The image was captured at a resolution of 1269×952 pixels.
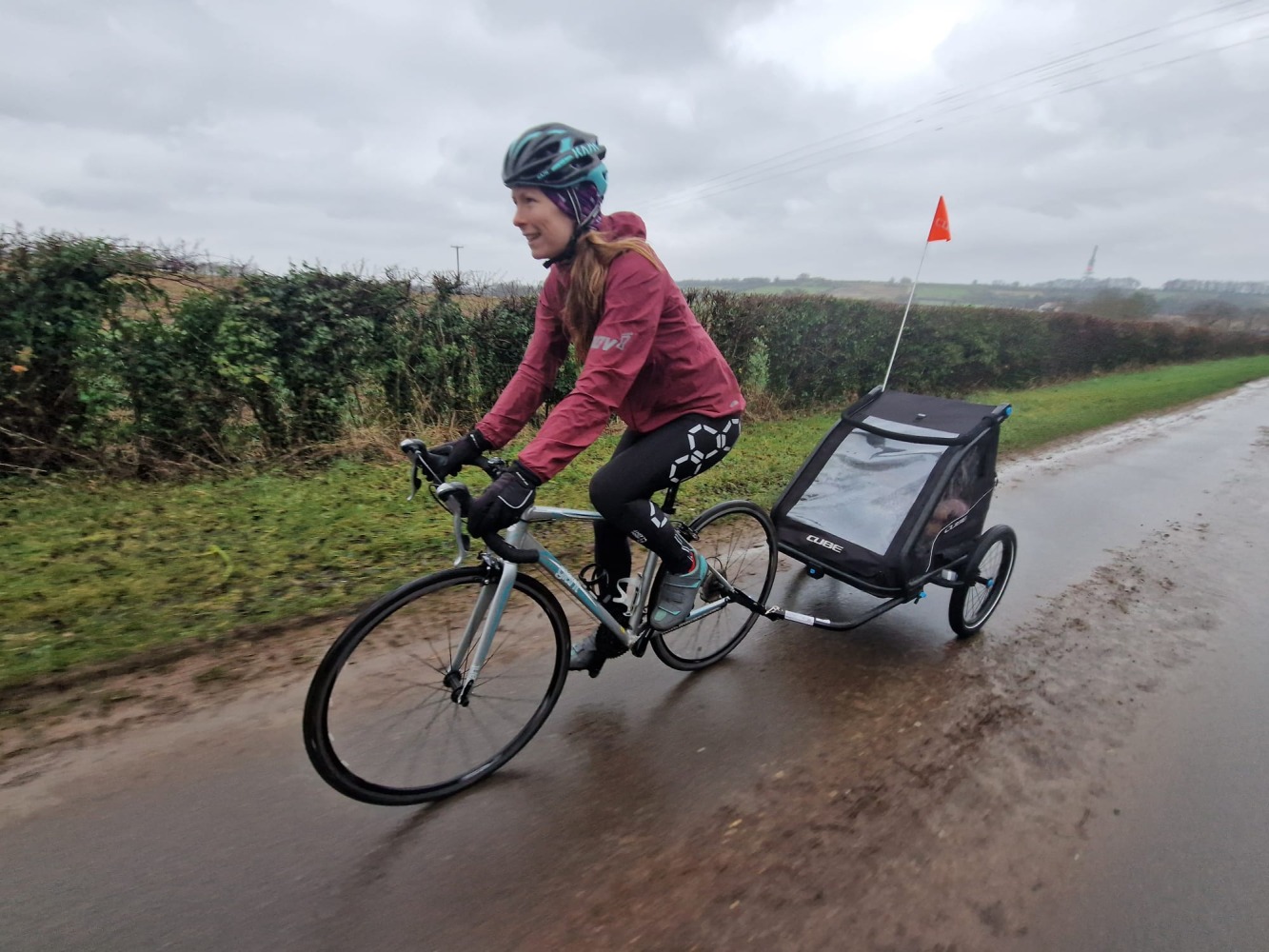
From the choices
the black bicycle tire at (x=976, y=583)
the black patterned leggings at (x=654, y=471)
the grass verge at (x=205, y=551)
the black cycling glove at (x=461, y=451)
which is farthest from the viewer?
the black bicycle tire at (x=976, y=583)

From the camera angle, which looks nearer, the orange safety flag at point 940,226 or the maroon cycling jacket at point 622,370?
the maroon cycling jacket at point 622,370

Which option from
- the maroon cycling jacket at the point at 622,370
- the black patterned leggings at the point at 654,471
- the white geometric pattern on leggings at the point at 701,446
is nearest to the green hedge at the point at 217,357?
the maroon cycling jacket at the point at 622,370

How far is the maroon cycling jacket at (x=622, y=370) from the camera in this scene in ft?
7.38

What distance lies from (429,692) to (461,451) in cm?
97

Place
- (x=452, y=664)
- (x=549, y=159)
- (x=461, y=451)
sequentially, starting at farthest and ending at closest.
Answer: (x=452, y=664) < (x=461, y=451) < (x=549, y=159)

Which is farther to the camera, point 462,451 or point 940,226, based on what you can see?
point 940,226

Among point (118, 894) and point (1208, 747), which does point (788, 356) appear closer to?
point (1208, 747)

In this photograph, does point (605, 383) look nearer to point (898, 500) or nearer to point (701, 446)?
point (701, 446)

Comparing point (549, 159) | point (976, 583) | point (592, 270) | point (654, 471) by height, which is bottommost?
point (976, 583)

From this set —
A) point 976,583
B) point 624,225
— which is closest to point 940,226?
point 976,583

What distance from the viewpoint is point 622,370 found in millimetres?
2277

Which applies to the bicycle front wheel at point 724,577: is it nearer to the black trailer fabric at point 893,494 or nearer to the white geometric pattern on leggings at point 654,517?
the black trailer fabric at point 893,494

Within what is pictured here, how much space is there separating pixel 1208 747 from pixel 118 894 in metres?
4.04

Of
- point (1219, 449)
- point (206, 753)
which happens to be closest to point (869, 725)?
point (206, 753)
